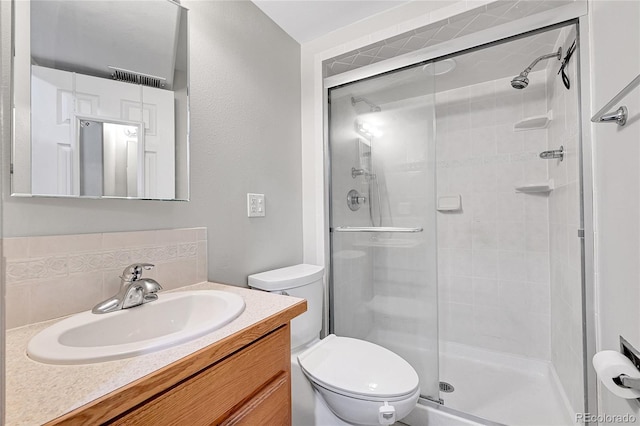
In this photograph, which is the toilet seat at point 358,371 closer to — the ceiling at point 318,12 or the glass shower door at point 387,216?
the glass shower door at point 387,216

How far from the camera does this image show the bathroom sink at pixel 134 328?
675mm

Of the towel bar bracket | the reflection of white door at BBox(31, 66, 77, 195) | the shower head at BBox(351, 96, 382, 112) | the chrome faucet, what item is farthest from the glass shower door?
the reflection of white door at BBox(31, 66, 77, 195)

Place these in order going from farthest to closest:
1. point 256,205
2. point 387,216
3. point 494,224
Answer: point 494,224 → point 387,216 → point 256,205

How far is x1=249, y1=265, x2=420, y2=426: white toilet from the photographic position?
1170 millimetres

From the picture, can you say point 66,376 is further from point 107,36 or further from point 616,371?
point 616,371

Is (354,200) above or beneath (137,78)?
beneath

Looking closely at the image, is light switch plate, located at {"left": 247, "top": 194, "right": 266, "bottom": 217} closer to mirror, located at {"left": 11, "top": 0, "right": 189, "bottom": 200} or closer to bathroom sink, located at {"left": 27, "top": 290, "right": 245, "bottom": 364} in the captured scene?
mirror, located at {"left": 11, "top": 0, "right": 189, "bottom": 200}

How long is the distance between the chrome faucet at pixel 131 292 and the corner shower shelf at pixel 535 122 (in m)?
2.19

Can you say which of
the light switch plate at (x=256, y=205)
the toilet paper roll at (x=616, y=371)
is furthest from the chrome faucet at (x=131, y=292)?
the toilet paper roll at (x=616, y=371)

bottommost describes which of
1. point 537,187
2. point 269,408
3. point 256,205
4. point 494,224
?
point 269,408

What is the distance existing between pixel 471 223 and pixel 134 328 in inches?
86.5

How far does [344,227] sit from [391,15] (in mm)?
1171

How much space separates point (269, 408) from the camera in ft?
2.94

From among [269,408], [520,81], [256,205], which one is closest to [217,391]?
[269,408]
